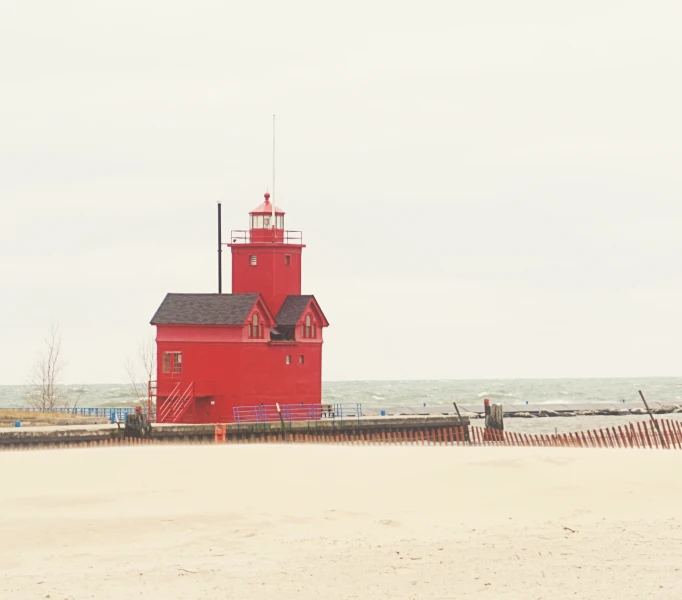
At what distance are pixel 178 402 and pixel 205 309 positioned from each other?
4275 millimetres

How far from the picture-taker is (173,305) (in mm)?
53844

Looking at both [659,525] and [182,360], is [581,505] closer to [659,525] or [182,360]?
[659,525]

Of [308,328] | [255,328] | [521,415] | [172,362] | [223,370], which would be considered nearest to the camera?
[223,370]

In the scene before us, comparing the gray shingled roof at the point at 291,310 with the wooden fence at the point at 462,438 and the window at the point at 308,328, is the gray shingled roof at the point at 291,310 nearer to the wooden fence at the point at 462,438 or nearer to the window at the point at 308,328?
the window at the point at 308,328

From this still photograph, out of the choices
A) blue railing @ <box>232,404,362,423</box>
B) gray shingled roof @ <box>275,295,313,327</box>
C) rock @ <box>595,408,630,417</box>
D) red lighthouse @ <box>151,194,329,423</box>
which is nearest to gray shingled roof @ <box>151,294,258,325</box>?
red lighthouse @ <box>151,194,329,423</box>

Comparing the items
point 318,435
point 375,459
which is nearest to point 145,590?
point 375,459

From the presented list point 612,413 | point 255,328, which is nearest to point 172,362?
point 255,328

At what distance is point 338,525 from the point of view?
24.9m

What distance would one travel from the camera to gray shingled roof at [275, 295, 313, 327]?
54.5 m

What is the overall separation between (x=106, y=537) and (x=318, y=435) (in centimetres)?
2844

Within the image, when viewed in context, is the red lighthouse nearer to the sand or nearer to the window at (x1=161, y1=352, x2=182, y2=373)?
the window at (x1=161, y1=352, x2=182, y2=373)

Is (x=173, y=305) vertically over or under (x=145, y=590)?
over

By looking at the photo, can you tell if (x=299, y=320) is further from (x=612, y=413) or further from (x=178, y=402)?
(x=612, y=413)

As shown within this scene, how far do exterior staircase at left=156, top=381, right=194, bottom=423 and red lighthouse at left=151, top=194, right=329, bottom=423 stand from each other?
0.14 feet
